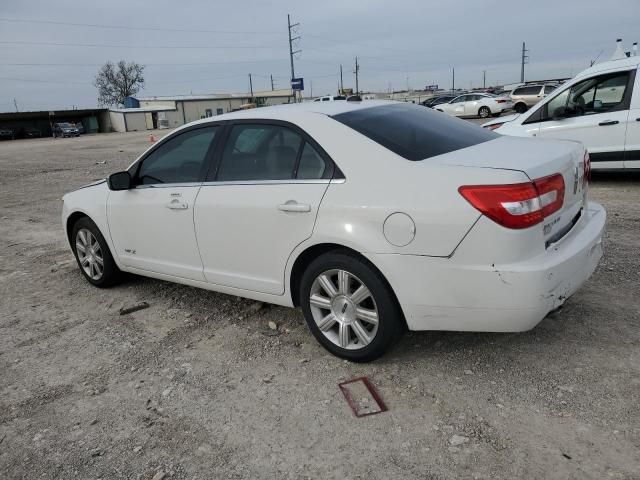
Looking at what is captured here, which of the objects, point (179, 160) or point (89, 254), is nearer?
point (179, 160)

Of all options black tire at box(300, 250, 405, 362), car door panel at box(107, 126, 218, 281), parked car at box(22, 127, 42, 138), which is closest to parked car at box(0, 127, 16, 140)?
parked car at box(22, 127, 42, 138)

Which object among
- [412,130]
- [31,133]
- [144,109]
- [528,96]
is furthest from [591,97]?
[31,133]

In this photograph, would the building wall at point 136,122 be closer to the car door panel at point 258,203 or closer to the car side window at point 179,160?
the car side window at point 179,160

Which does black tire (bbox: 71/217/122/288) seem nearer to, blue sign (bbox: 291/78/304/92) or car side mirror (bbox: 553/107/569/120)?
car side mirror (bbox: 553/107/569/120)

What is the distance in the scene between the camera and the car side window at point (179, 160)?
405cm

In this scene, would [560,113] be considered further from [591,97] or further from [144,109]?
[144,109]

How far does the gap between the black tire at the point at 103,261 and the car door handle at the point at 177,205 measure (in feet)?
3.89

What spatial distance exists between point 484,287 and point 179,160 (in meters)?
2.61

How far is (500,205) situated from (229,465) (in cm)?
184

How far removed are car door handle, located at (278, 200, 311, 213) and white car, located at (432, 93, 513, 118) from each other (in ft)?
97.2

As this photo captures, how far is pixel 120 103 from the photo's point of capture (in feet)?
287

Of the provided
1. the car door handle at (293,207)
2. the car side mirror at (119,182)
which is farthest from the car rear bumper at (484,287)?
the car side mirror at (119,182)

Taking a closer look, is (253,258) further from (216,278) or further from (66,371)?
(66,371)

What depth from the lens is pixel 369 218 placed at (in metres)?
3.00
